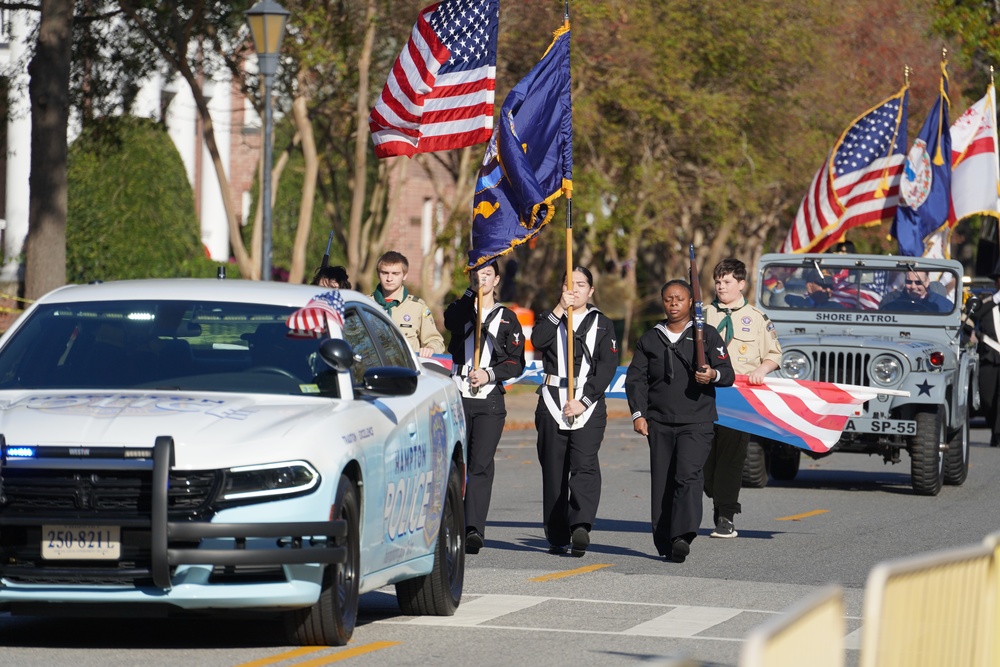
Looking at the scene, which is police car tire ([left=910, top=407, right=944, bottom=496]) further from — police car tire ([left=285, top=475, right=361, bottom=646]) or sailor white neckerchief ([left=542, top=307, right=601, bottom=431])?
police car tire ([left=285, top=475, right=361, bottom=646])

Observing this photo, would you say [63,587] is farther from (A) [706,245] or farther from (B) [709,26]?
(A) [706,245]

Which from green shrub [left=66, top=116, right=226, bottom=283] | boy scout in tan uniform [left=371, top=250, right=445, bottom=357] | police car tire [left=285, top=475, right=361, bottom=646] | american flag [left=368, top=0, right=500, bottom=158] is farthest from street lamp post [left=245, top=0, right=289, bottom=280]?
green shrub [left=66, top=116, right=226, bottom=283]

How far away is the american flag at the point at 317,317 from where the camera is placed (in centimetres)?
873

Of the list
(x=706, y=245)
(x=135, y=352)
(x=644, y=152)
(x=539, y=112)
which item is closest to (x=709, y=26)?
(x=644, y=152)

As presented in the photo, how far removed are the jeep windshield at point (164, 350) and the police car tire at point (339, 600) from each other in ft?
2.33

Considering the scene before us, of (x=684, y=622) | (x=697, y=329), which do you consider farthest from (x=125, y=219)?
(x=684, y=622)

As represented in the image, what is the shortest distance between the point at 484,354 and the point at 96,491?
200 inches

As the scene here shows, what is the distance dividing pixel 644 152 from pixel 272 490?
28.3 meters

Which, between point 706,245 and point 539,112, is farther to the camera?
point 706,245

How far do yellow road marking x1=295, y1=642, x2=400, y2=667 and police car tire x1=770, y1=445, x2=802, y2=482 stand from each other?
10127mm

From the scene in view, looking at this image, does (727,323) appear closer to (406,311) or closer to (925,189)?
(406,311)

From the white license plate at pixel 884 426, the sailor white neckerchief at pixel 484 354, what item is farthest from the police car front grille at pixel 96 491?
A: the white license plate at pixel 884 426

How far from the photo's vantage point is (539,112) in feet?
44.3

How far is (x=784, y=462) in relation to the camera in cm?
1864
